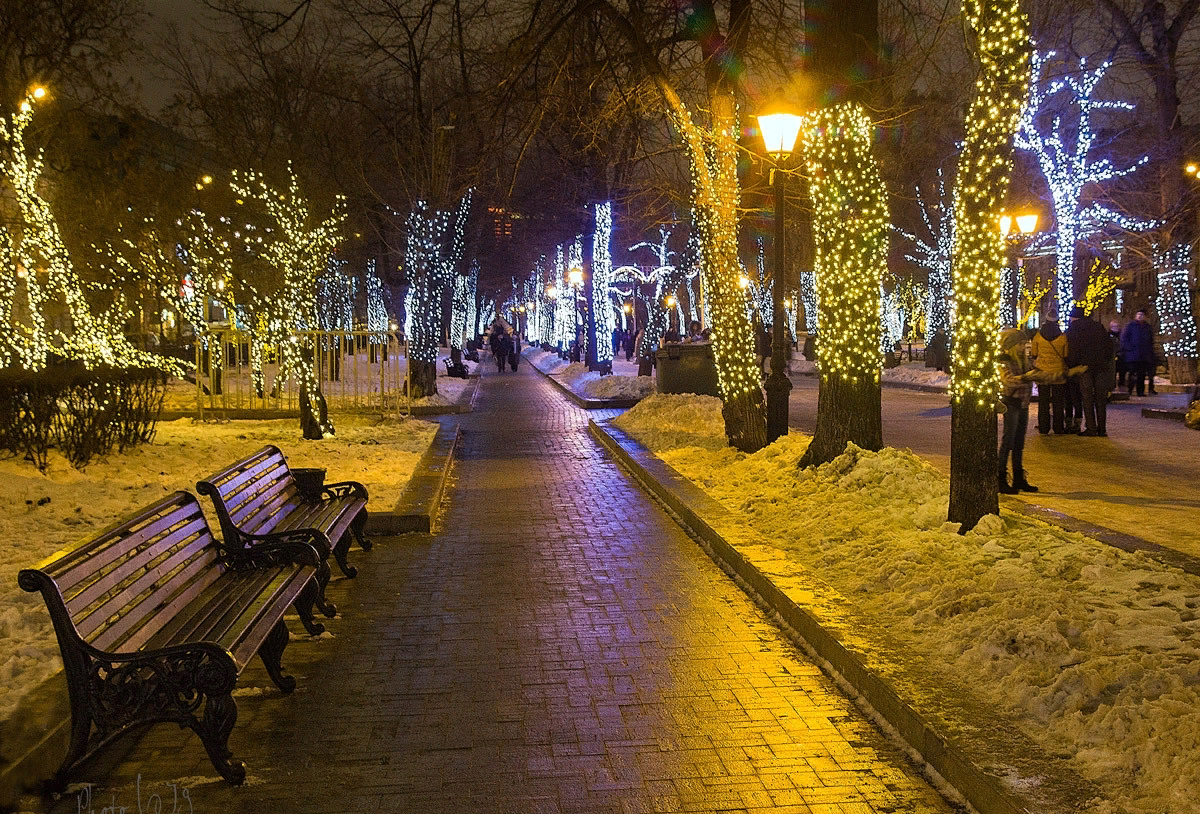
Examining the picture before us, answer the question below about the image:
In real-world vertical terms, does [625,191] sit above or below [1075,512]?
above

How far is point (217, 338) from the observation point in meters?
21.0

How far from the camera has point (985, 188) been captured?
805cm

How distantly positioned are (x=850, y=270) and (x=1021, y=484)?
2.87 meters

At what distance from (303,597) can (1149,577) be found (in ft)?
16.5

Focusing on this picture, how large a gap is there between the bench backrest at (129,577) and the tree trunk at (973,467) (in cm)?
521

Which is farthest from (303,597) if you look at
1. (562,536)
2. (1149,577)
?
(1149,577)

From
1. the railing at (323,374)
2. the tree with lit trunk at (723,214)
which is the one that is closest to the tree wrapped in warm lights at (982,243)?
the tree with lit trunk at (723,214)

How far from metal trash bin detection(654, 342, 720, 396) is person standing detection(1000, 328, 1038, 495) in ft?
42.3

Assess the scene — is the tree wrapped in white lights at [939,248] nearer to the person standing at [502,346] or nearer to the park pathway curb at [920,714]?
the person standing at [502,346]

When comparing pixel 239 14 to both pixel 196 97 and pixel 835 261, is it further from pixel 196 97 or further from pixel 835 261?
pixel 196 97

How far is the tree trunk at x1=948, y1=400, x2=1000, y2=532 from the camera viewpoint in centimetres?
809

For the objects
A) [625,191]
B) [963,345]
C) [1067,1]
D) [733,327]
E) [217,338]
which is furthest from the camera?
[625,191]

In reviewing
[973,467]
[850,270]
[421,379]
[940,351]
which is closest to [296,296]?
[421,379]

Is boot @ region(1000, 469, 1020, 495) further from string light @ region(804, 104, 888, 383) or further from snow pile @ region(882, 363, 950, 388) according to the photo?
snow pile @ region(882, 363, 950, 388)
